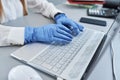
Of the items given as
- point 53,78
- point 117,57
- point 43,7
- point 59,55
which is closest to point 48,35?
point 59,55

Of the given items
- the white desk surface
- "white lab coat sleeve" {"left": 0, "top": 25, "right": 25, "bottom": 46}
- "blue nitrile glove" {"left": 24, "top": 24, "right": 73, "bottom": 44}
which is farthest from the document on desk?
"white lab coat sleeve" {"left": 0, "top": 25, "right": 25, "bottom": 46}

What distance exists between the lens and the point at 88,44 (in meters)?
0.83

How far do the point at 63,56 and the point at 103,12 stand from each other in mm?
632

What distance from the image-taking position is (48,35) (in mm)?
828

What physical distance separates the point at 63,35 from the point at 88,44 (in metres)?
0.12

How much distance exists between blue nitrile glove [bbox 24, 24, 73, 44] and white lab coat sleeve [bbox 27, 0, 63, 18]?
1.00 ft

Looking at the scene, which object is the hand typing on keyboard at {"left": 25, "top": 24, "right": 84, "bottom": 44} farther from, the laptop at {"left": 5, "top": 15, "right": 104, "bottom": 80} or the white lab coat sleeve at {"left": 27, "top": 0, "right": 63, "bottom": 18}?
the white lab coat sleeve at {"left": 27, "top": 0, "right": 63, "bottom": 18}

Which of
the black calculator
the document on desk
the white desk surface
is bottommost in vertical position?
the document on desk

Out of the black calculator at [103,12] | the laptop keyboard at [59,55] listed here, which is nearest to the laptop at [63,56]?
the laptop keyboard at [59,55]

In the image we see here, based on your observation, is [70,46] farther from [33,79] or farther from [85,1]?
[85,1]

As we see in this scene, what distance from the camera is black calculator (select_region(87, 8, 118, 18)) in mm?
1171

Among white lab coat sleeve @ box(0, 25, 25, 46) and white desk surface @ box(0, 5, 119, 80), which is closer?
white desk surface @ box(0, 5, 119, 80)

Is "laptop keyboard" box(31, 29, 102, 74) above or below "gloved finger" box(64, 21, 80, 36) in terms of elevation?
below

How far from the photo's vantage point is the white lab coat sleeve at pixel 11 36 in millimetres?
806
